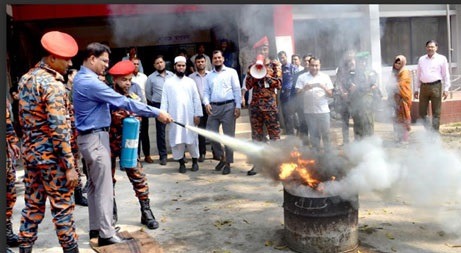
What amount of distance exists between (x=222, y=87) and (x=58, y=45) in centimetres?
386

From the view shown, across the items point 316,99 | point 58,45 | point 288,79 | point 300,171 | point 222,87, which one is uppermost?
point 58,45

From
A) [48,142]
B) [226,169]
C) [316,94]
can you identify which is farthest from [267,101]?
[48,142]

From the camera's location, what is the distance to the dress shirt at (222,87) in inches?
291

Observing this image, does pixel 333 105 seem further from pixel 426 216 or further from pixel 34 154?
pixel 34 154

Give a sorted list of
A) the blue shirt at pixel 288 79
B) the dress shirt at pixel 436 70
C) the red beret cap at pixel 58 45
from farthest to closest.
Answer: the blue shirt at pixel 288 79, the dress shirt at pixel 436 70, the red beret cap at pixel 58 45

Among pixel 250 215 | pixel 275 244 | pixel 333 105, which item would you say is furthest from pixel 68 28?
pixel 275 244

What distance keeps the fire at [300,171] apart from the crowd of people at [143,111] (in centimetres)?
58

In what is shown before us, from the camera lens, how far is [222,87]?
740cm

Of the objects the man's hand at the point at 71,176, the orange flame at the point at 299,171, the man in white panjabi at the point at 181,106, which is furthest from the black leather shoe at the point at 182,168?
the man's hand at the point at 71,176

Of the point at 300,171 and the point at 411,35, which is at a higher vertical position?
the point at 411,35

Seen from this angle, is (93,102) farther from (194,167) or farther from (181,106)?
(194,167)

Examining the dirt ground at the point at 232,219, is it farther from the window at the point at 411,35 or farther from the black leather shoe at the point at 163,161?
the window at the point at 411,35

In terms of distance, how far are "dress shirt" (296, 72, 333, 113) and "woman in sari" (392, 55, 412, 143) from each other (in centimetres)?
195

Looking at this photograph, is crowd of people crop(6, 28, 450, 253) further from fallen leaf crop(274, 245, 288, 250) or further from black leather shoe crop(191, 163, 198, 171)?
fallen leaf crop(274, 245, 288, 250)
